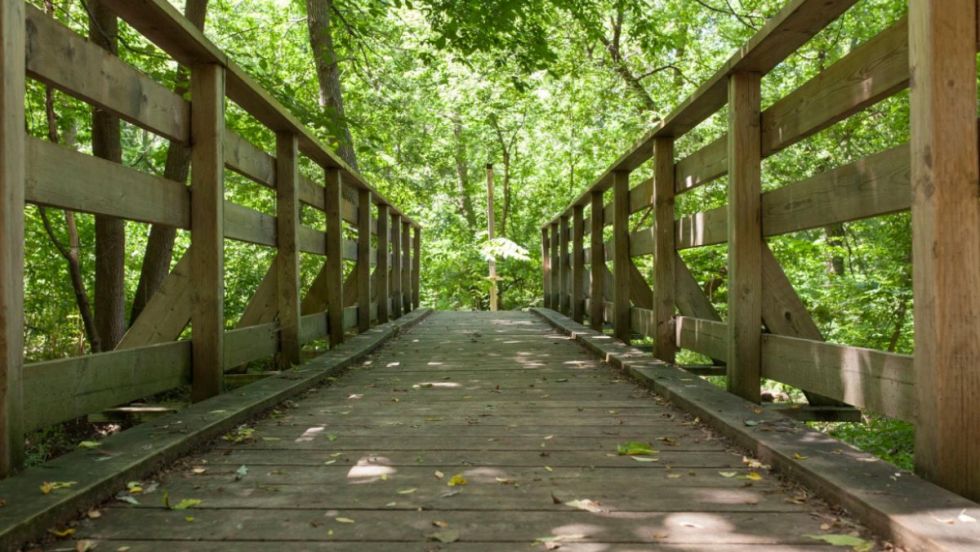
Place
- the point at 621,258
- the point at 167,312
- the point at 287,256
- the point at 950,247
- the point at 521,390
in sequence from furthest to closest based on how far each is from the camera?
the point at 621,258 < the point at 287,256 < the point at 521,390 < the point at 167,312 < the point at 950,247

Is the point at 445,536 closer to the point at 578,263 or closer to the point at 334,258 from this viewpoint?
the point at 334,258

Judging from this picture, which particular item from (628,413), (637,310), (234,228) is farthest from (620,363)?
(234,228)

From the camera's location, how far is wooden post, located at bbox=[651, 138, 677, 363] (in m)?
5.14

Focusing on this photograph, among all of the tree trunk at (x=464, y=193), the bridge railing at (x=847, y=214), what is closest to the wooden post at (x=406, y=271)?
the bridge railing at (x=847, y=214)

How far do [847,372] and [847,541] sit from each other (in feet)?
2.99

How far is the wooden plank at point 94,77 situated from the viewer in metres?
2.26

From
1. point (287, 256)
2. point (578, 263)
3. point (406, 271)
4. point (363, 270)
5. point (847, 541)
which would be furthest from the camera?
point (406, 271)

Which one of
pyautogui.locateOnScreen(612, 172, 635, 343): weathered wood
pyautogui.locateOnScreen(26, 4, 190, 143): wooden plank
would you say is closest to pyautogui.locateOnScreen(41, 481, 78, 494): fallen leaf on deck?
pyautogui.locateOnScreen(26, 4, 190, 143): wooden plank

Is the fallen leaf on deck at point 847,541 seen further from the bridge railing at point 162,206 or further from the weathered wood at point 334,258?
the weathered wood at point 334,258

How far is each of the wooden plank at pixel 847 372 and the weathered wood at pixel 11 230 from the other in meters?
2.55

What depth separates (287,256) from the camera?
16.4ft

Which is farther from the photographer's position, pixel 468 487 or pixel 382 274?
pixel 382 274

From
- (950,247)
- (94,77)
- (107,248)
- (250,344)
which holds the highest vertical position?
(94,77)

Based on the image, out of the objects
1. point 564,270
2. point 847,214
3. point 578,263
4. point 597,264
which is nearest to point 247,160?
point 847,214
